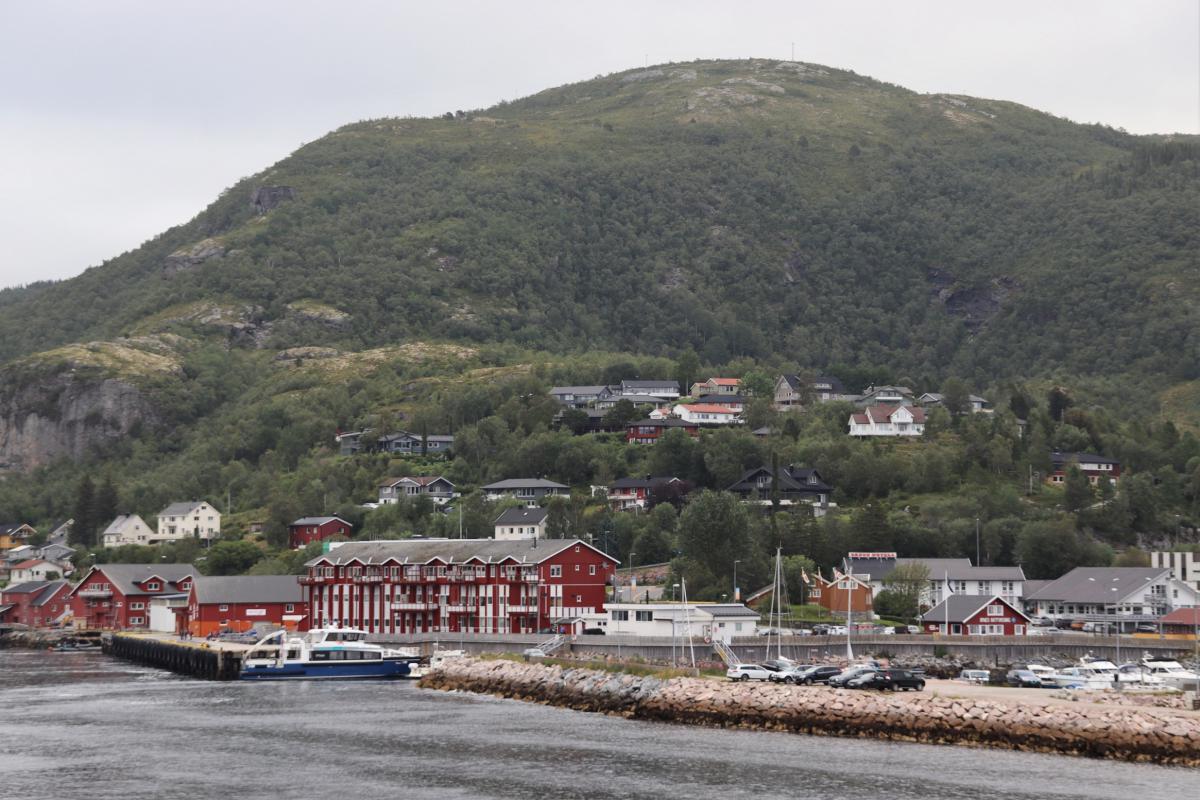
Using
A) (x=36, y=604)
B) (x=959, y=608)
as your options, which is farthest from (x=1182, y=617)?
(x=36, y=604)

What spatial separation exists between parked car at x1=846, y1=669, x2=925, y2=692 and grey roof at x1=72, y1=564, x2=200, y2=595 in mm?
76221

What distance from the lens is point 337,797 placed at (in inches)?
2094

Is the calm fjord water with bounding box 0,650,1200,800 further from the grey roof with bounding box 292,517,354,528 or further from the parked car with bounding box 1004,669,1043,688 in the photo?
the grey roof with bounding box 292,517,354,528

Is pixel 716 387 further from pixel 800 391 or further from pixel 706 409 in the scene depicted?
pixel 706 409

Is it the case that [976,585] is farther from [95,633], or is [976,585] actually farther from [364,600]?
[95,633]

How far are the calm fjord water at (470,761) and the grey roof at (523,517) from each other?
169 feet

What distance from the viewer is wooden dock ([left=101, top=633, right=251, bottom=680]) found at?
322 ft

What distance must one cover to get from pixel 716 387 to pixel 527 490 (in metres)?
44.6

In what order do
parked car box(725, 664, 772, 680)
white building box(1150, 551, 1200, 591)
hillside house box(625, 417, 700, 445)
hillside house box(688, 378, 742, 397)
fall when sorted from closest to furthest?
parked car box(725, 664, 772, 680), white building box(1150, 551, 1200, 591), hillside house box(625, 417, 700, 445), hillside house box(688, 378, 742, 397)

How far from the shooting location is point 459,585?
347 ft

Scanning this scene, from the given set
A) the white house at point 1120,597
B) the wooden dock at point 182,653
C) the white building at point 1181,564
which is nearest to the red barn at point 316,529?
the wooden dock at point 182,653

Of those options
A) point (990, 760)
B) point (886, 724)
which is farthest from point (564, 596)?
point (990, 760)

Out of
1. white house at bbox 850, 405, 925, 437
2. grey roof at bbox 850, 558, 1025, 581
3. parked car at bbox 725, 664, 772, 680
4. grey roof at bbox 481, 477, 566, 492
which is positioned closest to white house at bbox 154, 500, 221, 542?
grey roof at bbox 481, 477, 566, 492

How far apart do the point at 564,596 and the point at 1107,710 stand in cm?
4646
